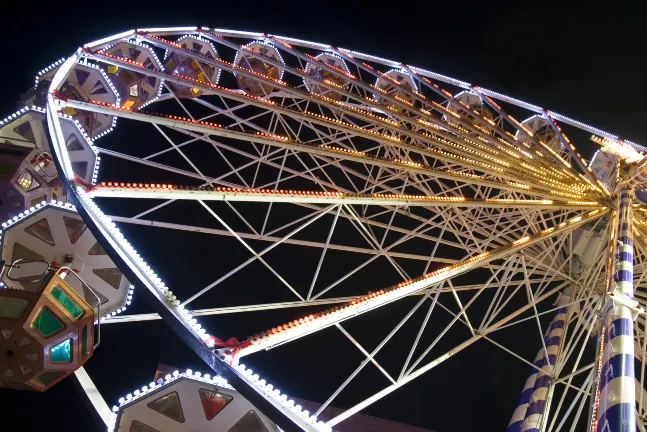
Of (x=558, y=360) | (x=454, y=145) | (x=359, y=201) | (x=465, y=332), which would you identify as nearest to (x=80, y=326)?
(x=359, y=201)

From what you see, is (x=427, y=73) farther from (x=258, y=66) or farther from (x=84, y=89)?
(x=84, y=89)

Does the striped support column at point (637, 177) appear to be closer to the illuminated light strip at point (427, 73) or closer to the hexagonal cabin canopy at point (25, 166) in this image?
the illuminated light strip at point (427, 73)

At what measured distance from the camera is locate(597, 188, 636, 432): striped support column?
436 centimetres

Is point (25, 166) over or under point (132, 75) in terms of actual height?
under

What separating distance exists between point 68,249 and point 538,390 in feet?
27.8

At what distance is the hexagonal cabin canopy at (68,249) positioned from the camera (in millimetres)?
8234

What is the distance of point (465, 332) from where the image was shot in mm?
22516

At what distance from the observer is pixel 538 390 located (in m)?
10.3

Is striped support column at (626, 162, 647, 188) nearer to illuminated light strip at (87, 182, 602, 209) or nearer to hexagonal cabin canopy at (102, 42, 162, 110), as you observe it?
illuminated light strip at (87, 182, 602, 209)

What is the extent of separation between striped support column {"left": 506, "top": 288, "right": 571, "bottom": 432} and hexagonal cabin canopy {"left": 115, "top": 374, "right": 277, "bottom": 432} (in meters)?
5.50

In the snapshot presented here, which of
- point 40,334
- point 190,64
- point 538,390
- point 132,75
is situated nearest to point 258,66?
point 190,64

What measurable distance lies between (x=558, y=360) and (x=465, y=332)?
38.9 feet

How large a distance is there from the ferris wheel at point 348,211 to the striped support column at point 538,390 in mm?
32

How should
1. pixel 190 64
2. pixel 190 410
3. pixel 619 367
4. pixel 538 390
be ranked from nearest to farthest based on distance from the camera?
pixel 619 367
pixel 190 410
pixel 538 390
pixel 190 64
